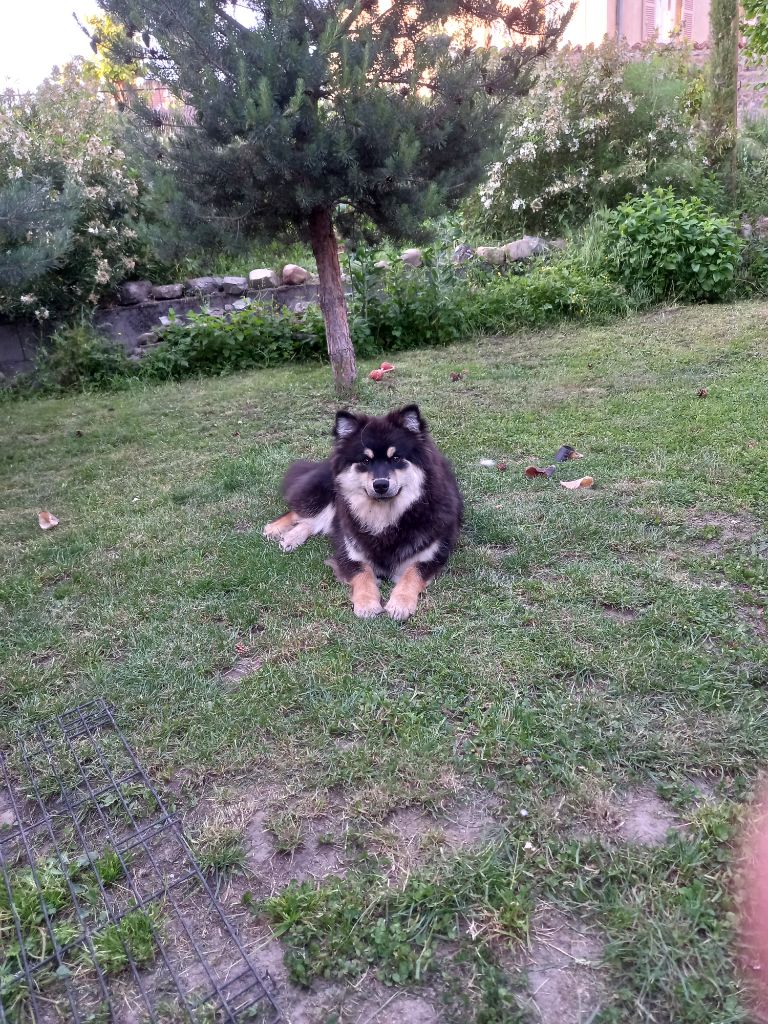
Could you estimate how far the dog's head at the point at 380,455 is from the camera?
11.1ft

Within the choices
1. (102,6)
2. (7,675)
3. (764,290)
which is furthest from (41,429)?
(764,290)

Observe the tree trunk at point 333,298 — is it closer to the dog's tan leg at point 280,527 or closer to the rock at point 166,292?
the dog's tan leg at point 280,527

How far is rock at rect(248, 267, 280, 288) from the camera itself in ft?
33.6

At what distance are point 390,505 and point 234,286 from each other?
7808 millimetres

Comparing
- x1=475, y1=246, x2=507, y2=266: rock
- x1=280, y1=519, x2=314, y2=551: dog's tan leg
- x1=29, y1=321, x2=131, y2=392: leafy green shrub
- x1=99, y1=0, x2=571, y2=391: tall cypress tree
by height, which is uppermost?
x1=99, y1=0, x2=571, y2=391: tall cypress tree

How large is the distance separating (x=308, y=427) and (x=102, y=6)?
134 inches

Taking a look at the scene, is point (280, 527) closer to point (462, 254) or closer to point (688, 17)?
point (462, 254)

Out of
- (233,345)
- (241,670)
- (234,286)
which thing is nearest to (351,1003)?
(241,670)

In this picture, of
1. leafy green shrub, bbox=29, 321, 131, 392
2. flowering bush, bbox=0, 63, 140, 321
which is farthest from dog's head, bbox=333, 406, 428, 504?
flowering bush, bbox=0, 63, 140, 321

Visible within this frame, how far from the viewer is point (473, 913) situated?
1.74 meters

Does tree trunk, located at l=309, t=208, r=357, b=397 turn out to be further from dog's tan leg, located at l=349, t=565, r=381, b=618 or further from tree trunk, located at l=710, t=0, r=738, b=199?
tree trunk, located at l=710, t=0, r=738, b=199

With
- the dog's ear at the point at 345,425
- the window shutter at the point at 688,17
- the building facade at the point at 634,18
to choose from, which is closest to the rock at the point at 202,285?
the dog's ear at the point at 345,425

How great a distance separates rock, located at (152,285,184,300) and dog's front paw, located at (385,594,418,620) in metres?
8.23

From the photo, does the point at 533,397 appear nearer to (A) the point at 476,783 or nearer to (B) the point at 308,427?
(B) the point at 308,427
